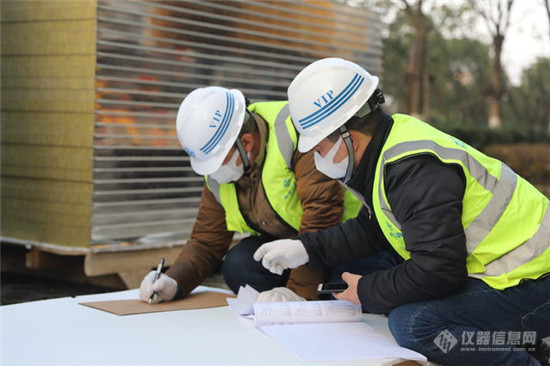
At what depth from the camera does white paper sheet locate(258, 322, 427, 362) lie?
2840 millimetres

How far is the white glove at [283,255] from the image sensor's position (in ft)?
11.4

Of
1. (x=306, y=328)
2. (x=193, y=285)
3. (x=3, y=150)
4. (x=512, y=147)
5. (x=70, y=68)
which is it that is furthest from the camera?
(x=512, y=147)

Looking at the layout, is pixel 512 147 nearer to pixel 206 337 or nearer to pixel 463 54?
pixel 206 337

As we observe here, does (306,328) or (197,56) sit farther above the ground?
(197,56)

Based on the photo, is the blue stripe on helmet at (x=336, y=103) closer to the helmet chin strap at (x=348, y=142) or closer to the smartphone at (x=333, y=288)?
the helmet chin strap at (x=348, y=142)

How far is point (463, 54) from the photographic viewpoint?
39656mm

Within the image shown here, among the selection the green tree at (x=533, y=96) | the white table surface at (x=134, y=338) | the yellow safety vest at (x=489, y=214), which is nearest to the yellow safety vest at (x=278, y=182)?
the white table surface at (x=134, y=338)

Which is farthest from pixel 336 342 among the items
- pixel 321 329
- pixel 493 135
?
pixel 493 135

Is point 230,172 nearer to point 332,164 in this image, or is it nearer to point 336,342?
point 332,164

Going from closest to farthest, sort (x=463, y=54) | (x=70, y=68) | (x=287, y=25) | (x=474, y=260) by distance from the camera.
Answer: (x=474, y=260), (x=70, y=68), (x=287, y=25), (x=463, y=54)

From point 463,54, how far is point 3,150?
36503 mm

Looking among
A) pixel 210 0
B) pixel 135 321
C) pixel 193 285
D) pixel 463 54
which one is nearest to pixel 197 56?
pixel 210 0

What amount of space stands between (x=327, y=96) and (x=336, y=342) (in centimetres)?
97

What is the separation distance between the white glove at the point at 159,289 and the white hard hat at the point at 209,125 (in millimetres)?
565
